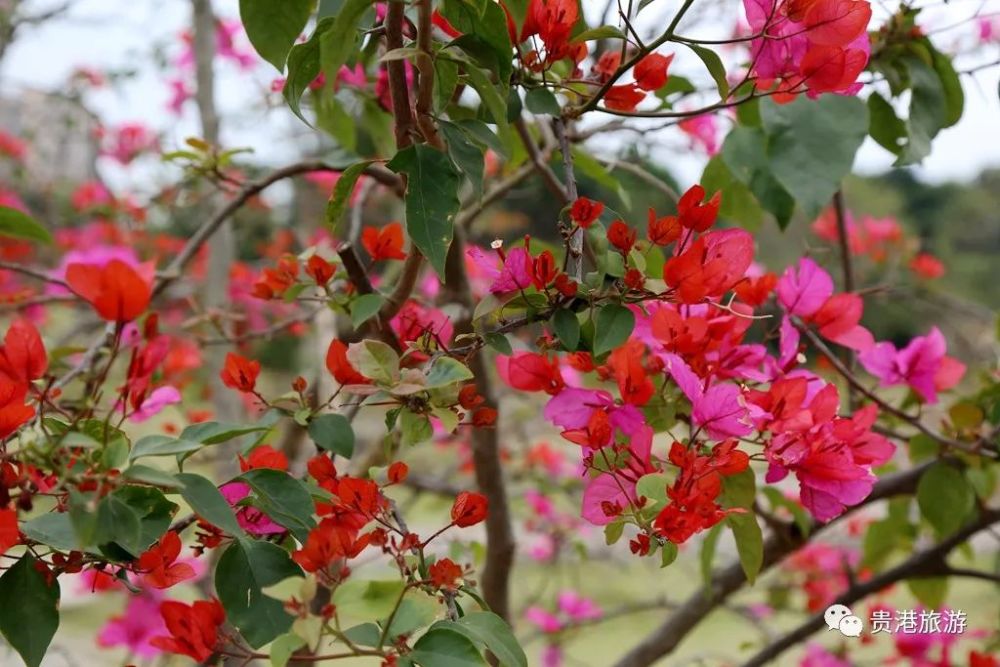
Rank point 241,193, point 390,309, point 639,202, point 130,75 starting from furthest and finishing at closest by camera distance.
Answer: point 639,202 → point 130,75 → point 241,193 → point 390,309

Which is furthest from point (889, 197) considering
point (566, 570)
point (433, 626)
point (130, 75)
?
point (433, 626)

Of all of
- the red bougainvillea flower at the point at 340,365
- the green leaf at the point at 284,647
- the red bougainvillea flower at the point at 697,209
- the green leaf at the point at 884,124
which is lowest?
the green leaf at the point at 284,647

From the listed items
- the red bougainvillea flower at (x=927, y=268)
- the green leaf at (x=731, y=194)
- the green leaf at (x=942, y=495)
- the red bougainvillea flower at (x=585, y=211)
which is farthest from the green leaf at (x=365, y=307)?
the red bougainvillea flower at (x=927, y=268)

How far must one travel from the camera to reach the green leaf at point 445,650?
34 cm

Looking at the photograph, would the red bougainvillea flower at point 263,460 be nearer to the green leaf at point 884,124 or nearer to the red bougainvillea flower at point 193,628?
the red bougainvillea flower at point 193,628

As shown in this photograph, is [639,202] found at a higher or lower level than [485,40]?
higher

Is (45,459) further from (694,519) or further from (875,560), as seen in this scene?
(875,560)

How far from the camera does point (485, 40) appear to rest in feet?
1.31

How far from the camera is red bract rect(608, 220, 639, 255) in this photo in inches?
15.4

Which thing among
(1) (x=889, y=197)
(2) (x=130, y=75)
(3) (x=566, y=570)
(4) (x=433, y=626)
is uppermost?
(1) (x=889, y=197)

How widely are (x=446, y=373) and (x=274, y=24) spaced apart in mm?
168

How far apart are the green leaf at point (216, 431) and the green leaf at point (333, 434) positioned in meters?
0.08

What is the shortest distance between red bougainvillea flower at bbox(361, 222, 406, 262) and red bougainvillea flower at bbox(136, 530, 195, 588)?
205mm

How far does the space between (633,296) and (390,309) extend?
0.63 ft
